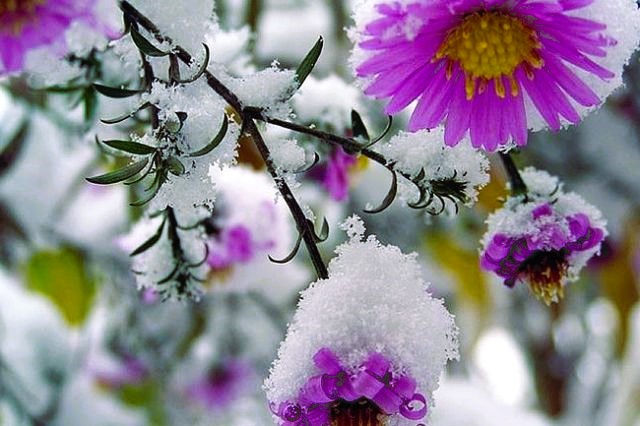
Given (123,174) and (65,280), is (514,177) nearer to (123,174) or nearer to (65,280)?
(123,174)

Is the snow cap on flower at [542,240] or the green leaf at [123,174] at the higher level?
the green leaf at [123,174]

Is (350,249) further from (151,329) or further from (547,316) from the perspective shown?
(547,316)

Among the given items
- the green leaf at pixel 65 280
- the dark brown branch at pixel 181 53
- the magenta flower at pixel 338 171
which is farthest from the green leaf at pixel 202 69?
the green leaf at pixel 65 280

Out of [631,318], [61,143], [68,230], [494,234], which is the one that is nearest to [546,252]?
[494,234]

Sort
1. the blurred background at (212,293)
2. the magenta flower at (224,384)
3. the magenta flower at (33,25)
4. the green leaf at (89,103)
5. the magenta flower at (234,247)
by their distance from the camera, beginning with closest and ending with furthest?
the magenta flower at (33,25), the green leaf at (89,103), the magenta flower at (234,247), the blurred background at (212,293), the magenta flower at (224,384)

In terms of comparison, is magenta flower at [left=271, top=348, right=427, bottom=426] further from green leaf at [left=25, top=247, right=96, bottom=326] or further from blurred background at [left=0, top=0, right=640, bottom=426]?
green leaf at [left=25, top=247, right=96, bottom=326]

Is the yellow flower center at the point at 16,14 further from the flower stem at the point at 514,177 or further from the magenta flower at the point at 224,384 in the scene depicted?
the magenta flower at the point at 224,384
